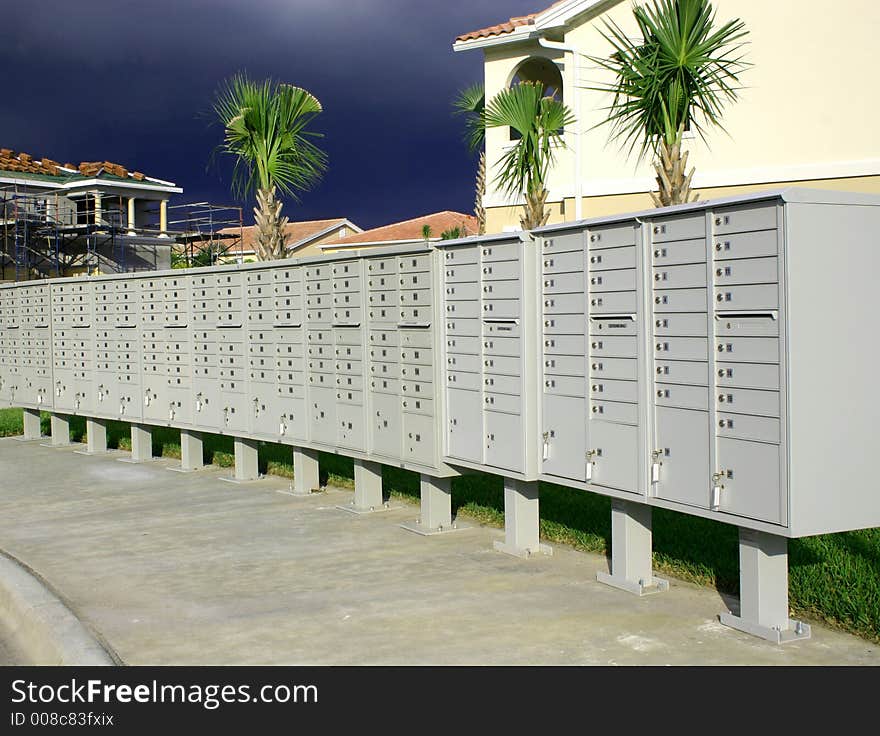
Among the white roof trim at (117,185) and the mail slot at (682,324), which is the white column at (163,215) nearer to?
the white roof trim at (117,185)

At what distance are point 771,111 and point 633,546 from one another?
1031cm

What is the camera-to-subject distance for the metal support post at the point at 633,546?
6254 millimetres

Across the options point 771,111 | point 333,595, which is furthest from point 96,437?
point 771,111

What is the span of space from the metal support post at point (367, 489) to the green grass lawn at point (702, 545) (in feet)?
1.71

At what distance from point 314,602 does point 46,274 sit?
30727 mm

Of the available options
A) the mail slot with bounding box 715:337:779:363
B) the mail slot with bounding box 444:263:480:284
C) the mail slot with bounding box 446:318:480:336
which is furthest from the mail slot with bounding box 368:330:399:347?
the mail slot with bounding box 715:337:779:363

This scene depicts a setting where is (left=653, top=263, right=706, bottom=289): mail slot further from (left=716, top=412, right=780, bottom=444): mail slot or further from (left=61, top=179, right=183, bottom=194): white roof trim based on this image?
(left=61, top=179, right=183, bottom=194): white roof trim

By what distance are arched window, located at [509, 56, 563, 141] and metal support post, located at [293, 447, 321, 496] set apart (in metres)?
11.4

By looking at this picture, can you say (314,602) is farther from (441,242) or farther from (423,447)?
(441,242)

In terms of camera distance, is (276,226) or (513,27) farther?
(513,27)

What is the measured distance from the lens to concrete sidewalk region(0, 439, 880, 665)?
520cm

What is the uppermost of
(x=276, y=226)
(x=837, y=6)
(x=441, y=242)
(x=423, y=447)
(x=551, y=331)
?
(x=837, y=6)

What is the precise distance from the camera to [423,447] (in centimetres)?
796
